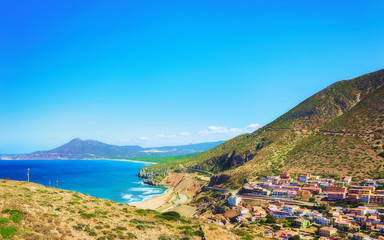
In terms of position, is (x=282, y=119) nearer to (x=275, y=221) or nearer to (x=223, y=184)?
(x=223, y=184)

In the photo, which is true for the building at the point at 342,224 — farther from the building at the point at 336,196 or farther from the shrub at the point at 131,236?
the shrub at the point at 131,236

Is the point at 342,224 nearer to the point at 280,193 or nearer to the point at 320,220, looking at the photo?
the point at 320,220

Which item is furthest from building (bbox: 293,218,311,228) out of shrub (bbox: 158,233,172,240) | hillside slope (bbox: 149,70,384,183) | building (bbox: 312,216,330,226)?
shrub (bbox: 158,233,172,240)

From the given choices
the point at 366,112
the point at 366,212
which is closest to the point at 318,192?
the point at 366,212

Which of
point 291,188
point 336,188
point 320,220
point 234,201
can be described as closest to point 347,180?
point 336,188

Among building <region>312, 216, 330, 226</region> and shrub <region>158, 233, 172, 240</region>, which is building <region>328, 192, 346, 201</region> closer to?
building <region>312, 216, 330, 226</region>

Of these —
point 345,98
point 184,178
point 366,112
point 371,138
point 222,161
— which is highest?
point 345,98

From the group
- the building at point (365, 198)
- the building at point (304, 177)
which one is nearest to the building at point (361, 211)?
the building at point (365, 198)
